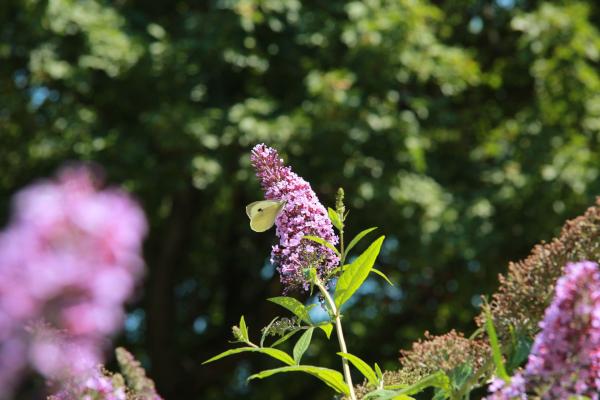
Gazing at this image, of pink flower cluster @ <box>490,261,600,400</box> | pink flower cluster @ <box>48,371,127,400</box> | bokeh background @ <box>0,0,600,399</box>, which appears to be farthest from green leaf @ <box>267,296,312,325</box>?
bokeh background @ <box>0,0,600,399</box>

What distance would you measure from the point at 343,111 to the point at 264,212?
22.3 feet

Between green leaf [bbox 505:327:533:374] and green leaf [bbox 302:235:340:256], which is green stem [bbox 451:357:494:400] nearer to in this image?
green leaf [bbox 505:327:533:374]

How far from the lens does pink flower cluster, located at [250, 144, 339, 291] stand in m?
2.43


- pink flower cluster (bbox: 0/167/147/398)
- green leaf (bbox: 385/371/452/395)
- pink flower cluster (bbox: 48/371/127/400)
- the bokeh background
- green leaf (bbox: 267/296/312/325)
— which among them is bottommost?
the bokeh background

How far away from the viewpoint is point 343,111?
9.30 metres

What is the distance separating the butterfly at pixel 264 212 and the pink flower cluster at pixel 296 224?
0.06 ft

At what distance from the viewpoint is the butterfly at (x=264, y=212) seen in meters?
2.49

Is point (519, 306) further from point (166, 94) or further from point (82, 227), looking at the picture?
point (166, 94)

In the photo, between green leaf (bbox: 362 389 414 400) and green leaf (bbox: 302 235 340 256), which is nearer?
green leaf (bbox: 362 389 414 400)

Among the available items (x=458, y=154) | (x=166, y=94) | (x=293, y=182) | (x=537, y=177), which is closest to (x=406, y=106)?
(x=458, y=154)

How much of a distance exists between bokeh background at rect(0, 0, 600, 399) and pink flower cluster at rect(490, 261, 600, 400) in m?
7.43

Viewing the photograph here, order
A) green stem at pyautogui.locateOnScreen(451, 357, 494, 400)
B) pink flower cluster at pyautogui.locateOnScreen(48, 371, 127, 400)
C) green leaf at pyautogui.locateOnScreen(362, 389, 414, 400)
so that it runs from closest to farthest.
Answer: pink flower cluster at pyautogui.locateOnScreen(48, 371, 127, 400)
green stem at pyautogui.locateOnScreen(451, 357, 494, 400)
green leaf at pyautogui.locateOnScreen(362, 389, 414, 400)

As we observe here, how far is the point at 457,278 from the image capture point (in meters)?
11.0

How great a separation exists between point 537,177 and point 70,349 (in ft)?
29.5
